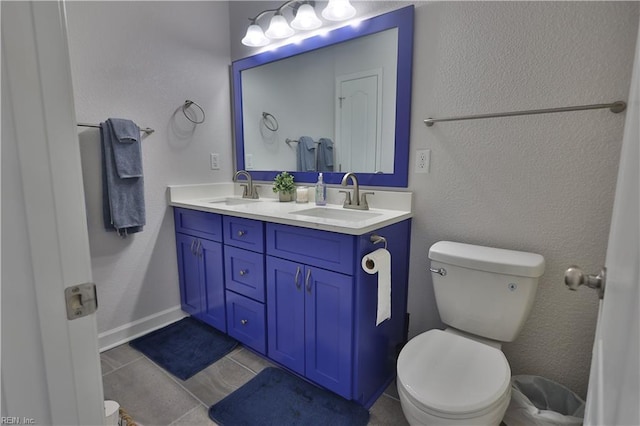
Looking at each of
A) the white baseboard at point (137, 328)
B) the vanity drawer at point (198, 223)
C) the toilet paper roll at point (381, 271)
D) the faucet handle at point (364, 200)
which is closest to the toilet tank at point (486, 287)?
the toilet paper roll at point (381, 271)

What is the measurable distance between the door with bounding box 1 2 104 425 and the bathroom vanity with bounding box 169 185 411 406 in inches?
38.1

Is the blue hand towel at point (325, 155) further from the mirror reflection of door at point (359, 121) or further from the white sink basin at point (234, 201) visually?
the white sink basin at point (234, 201)

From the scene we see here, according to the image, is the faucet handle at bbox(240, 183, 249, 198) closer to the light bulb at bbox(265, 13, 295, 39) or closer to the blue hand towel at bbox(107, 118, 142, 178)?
the blue hand towel at bbox(107, 118, 142, 178)

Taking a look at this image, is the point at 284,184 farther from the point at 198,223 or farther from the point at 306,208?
the point at 198,223

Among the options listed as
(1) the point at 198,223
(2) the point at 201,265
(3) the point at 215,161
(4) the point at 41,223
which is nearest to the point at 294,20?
→ (3) the point at 215,161

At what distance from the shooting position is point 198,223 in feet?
6.80

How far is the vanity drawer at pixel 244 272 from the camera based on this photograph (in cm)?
174

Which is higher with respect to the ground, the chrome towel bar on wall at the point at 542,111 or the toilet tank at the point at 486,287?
the chrome towel bar on wall at the point at 542,111

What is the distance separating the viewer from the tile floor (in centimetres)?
146

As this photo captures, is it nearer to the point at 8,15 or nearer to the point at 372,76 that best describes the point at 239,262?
the point at 372,76

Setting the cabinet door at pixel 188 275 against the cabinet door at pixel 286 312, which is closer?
the cabinet door at pixel 286 312

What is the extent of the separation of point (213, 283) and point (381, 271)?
1.18 meters

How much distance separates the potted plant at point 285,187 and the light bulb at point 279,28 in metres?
0.89

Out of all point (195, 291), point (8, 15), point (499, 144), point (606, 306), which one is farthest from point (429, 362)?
point (195, 291)
